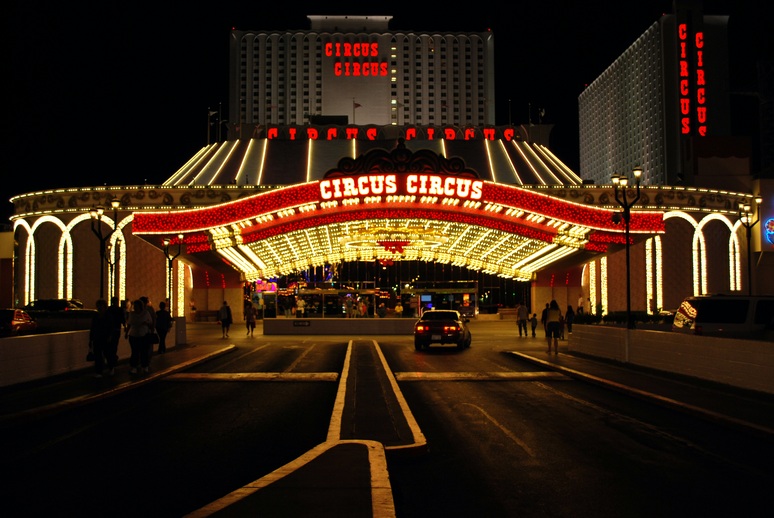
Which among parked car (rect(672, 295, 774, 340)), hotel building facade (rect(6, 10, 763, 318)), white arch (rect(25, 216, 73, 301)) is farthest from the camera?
white arch (rect(25, 216, 73, 301))

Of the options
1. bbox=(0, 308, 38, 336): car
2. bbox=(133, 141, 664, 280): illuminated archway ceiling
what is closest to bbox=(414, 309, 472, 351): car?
bbox=(133, 141, 664, 280): illuminated archway ceiling

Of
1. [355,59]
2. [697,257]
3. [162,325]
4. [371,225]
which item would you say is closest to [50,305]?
[371,225]

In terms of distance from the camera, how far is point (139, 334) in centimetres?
1980

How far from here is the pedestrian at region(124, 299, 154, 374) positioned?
776 inches

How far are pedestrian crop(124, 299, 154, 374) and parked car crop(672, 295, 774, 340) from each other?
13641mm

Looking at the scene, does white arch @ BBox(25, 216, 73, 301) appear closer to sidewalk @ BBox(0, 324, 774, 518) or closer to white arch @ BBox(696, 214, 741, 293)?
sidewalk @ BBox(0, 324, 774, 518)

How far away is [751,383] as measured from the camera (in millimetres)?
15781

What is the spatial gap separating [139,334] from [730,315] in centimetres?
1480

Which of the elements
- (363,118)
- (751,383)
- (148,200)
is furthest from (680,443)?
(363,118)

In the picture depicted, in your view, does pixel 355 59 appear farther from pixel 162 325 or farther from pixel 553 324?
pixel 553 324

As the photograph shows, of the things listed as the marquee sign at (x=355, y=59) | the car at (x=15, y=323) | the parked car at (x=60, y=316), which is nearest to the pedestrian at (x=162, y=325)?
the parked car at (x=60, y=316)

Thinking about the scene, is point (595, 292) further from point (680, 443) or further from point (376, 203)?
point (680, 443)

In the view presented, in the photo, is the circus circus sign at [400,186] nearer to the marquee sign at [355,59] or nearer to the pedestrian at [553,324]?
the pedestrian at [553,324]

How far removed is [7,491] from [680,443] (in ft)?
27.0
